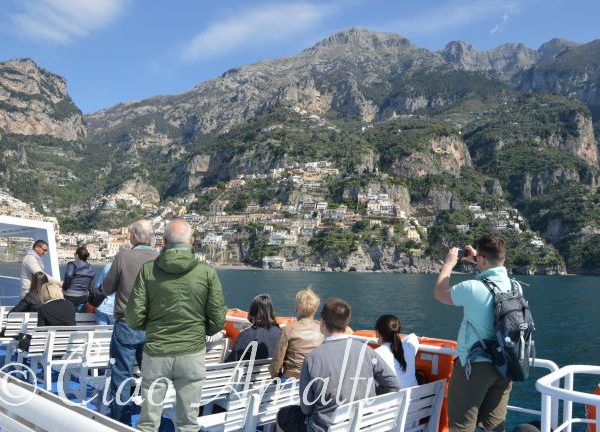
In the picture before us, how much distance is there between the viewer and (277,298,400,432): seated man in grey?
112 inches

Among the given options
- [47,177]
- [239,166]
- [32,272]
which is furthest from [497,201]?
[32,272]

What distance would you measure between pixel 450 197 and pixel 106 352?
135 m

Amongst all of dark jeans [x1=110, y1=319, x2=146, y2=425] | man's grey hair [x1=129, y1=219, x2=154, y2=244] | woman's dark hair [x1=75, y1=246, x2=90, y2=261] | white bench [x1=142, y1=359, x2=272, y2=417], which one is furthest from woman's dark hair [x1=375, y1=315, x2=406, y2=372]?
woman's dark hair [x1=75, y1=246, x2=90, y2=261]

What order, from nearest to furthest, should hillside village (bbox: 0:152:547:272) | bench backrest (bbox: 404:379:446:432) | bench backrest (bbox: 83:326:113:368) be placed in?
bench backrest (bbox: 404:379:446:432)
bench backrest (bbox: 83:326:113:368)
hillside village (bbox: 0:152:547:272)

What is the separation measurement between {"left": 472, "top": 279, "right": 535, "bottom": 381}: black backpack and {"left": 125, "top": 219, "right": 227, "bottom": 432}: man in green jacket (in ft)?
4.78

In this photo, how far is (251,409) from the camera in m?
3.28

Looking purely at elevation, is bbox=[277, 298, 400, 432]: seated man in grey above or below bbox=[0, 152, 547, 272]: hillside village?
above

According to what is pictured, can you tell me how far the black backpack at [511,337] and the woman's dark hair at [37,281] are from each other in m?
4.65

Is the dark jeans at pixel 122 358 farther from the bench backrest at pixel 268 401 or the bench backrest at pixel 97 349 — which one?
the bench backrest at pixel 268 401

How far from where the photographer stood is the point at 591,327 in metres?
32.2

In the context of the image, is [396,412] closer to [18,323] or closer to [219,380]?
[219,380]

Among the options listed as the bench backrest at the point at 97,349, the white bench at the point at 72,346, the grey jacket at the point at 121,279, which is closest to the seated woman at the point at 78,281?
the white bench at the point at 72,346

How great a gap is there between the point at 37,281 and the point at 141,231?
8.08ft

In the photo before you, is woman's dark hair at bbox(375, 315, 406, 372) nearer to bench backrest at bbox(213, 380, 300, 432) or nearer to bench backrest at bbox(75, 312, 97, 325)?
bench backrest at bbox(213, 380, 300, 432)
